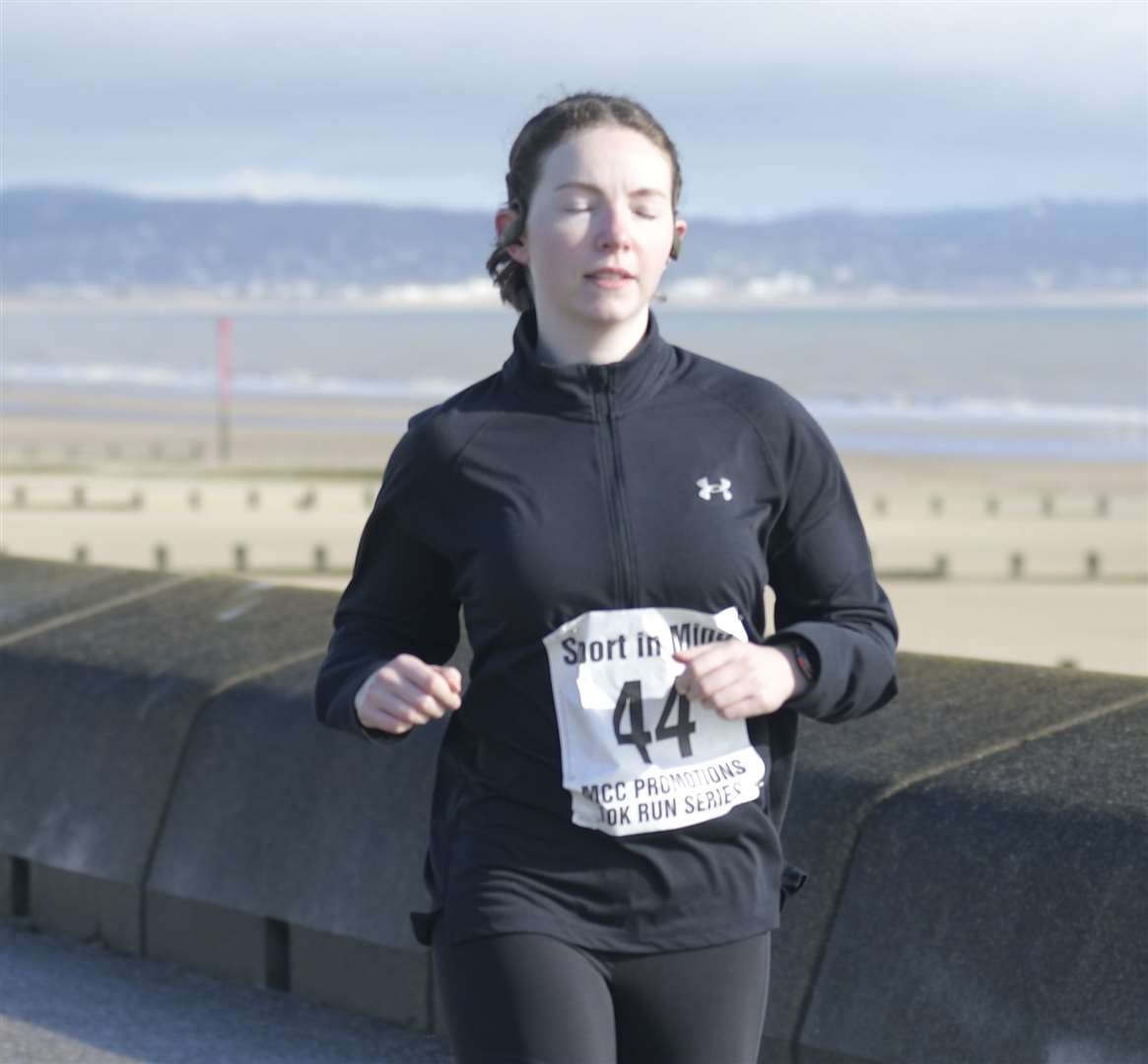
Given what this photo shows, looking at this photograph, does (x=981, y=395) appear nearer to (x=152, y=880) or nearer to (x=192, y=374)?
(x=192, y=374)

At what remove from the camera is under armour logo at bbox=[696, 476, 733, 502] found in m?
2.79

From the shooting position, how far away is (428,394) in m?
74.5

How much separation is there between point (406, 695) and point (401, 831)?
7.57 feet

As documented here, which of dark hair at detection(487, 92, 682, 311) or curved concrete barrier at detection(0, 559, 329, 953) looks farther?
curved concrete barrier at detection(0, 559, 329, 953)

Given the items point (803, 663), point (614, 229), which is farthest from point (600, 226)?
point (803, 663)

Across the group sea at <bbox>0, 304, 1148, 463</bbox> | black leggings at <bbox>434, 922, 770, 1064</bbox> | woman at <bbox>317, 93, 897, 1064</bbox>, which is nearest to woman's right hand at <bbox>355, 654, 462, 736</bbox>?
woman at <bbox>317, 93, 897, 1064</bbox>

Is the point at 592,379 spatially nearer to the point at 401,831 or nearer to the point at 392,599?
the point at 392,599

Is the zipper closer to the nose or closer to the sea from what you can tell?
the nose

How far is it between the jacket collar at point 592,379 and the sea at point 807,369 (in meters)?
39.5

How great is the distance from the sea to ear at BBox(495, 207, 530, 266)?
129ft

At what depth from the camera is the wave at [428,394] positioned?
186 ft

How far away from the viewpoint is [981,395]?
232 feet

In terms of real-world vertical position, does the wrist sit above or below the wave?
above

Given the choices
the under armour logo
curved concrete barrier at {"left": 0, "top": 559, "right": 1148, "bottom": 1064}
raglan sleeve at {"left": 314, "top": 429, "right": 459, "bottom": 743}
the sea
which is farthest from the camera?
the sea
